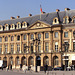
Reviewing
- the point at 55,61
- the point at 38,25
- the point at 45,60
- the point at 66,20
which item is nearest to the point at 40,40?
the point at 38,25

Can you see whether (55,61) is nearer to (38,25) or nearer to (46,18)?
(38,25)

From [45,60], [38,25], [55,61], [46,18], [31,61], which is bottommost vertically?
[31,61]

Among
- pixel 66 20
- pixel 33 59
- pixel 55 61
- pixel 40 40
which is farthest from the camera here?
pixel 33 59

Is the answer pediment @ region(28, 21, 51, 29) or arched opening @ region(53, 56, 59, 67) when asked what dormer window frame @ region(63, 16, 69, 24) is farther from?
arched opening @ region(53, 56, 59, 67)

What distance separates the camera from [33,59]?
76.4 m

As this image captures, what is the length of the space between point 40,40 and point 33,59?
643 cm

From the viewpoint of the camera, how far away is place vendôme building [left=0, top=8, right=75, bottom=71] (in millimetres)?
70312

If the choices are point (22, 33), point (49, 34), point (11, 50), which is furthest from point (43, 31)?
point (11, 50)

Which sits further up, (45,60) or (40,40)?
(40,40)

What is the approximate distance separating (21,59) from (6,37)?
1050 cm

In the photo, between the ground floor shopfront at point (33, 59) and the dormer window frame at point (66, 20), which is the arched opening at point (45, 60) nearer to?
the ground floor shopfront at point (33, 59)

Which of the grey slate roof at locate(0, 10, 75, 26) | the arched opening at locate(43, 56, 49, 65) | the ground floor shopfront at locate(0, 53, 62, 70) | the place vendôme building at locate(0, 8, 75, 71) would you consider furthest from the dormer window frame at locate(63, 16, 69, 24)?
the arched opening at locate(43, 56, 49, 65)

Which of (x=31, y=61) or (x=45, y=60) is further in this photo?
(x=31, y=61)

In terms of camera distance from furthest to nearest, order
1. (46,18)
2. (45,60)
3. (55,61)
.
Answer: (46,18)
(45,60)
(55,61)
